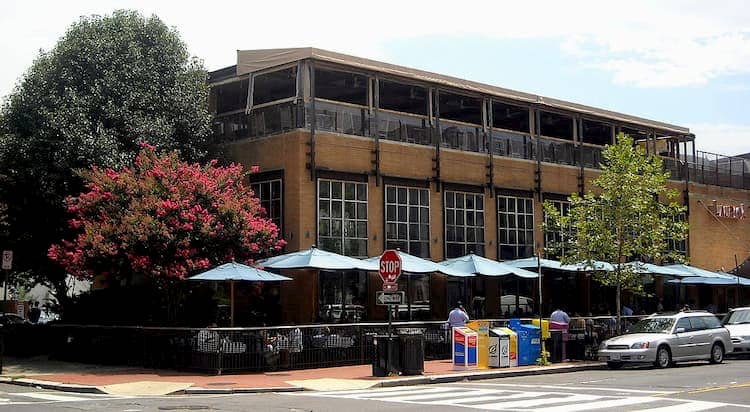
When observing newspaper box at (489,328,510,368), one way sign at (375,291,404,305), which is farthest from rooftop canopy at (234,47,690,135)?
one way sign at (375,291,404,305)

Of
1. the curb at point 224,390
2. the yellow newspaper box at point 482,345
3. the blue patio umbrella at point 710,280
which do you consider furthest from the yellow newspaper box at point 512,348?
the blue patio umbrella at point 710,280

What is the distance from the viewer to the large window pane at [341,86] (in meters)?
31.1

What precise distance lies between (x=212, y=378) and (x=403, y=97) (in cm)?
1631

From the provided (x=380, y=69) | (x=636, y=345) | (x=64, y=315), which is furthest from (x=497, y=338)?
(x=64, y=315)

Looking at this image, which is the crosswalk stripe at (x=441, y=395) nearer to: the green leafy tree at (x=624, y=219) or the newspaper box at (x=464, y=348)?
the newspaper box at (x=464, y=348)

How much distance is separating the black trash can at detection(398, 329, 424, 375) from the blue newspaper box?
4.09 m

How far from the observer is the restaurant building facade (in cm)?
2859

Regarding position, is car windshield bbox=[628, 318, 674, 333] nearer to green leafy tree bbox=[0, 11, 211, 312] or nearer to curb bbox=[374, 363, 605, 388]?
curb bbox=[374, 363, 605, 388]

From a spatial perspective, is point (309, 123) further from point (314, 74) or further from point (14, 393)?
point (14, 393)

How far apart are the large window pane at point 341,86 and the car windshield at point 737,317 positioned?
14809 millimetres

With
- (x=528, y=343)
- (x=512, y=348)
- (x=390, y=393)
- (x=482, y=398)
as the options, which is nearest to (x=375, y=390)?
(x=390, y=393)

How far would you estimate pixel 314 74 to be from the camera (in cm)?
2966

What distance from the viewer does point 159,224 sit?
2339 cm

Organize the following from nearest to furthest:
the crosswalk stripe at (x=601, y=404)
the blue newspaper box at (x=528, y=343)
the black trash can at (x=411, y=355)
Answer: the crosswalk stripe at (x=601, y=404) → the black trash can at (x=411, y=355) → the blue newspaper box at (x=528, y=343)
